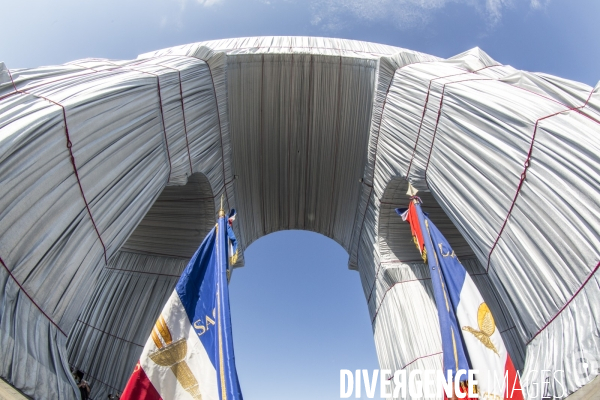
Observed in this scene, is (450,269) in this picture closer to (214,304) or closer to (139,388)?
(214,304)

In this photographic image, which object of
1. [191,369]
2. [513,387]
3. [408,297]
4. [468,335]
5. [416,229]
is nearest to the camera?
[191,369]

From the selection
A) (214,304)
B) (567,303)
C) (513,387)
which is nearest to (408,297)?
(513,387)

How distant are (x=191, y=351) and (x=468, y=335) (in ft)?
9.33

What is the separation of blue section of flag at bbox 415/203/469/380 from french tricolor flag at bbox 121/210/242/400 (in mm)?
Result: 2169

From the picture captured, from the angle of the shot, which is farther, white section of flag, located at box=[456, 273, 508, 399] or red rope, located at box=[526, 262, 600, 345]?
white section of flag, located at box=[456, 273, 508, 399]

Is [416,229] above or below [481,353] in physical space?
above

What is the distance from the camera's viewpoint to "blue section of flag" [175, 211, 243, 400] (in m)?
3.08

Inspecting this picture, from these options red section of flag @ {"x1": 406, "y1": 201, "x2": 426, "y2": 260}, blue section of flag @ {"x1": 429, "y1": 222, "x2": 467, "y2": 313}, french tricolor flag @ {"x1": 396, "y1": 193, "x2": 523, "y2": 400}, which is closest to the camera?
french tricolor flag @ {"x1": 396, "y1": 193, "x2": 523, "y2": 400}

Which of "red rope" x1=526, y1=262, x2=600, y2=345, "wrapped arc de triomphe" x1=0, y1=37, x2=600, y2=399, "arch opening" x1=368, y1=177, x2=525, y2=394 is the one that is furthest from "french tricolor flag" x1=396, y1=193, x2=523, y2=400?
"arch opening" x1=368, y1=177, x2=525, y2=394

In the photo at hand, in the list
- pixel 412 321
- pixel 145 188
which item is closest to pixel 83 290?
pixel 145 188

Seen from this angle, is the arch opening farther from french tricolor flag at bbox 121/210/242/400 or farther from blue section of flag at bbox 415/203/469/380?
french tricolor flag at bbox 121/210/242/400

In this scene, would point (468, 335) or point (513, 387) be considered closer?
point (513, 387)

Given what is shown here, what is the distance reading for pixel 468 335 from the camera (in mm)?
3906

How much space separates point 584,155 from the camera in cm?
316
